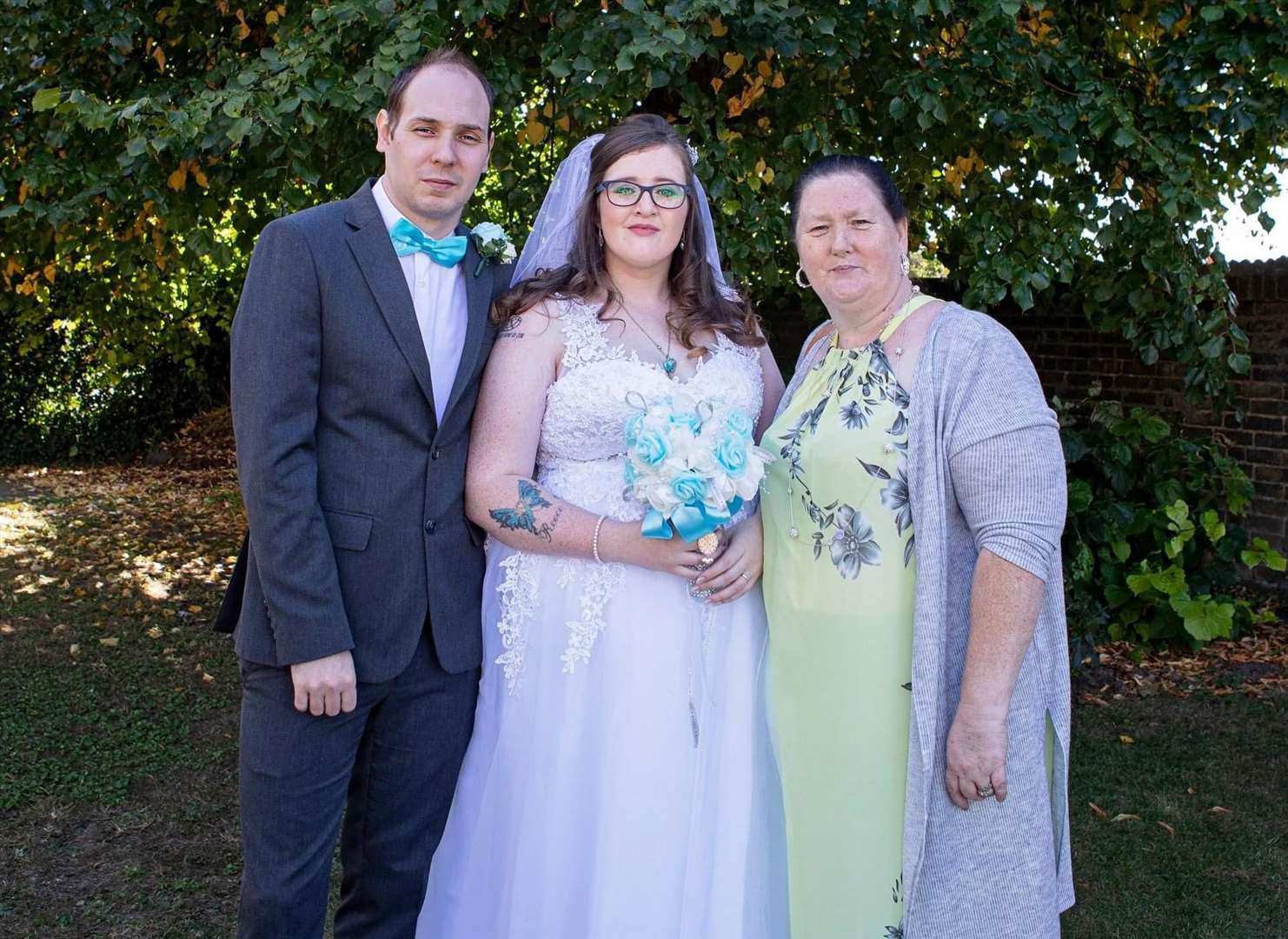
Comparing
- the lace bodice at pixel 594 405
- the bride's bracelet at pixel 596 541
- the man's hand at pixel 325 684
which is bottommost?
the man's hand at pixel 325 684

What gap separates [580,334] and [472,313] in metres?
0.28

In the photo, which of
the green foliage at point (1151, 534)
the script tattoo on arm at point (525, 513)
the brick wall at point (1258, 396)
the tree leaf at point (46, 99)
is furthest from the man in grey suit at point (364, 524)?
the brick wall at point (1258, 396)

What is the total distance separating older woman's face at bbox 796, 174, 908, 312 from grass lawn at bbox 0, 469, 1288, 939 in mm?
2443

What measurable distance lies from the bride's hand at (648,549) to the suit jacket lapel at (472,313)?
486mm

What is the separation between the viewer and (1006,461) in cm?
242

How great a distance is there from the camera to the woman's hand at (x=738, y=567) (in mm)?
2805

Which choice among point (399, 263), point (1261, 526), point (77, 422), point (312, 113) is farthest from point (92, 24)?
point (77, 422)

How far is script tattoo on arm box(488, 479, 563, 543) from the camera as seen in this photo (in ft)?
9.02

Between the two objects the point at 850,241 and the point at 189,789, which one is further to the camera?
the point at 189,789

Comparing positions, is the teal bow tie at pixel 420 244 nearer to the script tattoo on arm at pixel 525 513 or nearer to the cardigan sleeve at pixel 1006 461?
the script tattoo on arm at pixel 525 513

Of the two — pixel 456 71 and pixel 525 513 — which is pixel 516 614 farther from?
pixel 456 71

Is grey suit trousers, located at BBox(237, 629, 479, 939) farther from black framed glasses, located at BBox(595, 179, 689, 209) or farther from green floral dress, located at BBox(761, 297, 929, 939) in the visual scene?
black framed glasses, located at BBox(595, 179, 689, 209)

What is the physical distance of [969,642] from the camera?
2.47 m

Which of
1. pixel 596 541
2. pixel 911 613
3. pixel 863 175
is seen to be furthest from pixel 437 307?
pixel 911 613
